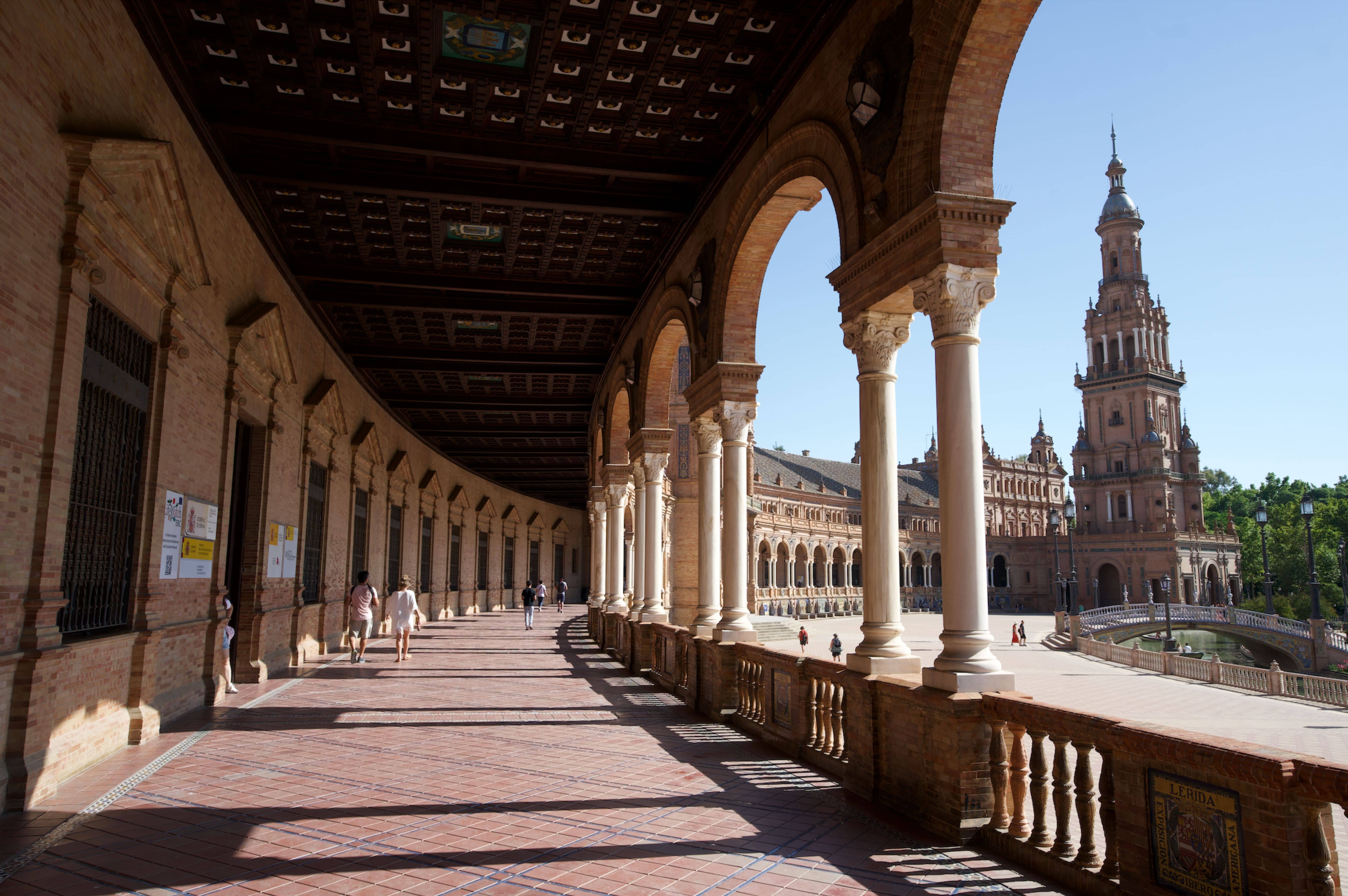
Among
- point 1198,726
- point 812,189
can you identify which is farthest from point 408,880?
point 1198,726

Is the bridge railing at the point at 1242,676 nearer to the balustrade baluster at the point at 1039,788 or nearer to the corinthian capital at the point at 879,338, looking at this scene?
the corinthian capital at the point at 879,338

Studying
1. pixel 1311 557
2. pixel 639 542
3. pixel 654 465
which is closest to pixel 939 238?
pixel 654 465

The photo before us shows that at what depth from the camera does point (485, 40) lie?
8688 millimetres

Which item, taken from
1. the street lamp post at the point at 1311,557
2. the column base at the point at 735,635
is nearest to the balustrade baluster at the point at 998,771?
the column base at the point at 735,635

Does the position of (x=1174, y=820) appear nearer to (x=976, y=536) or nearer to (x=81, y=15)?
(x=976, y=536)

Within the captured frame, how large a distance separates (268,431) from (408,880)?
10392 millimetres

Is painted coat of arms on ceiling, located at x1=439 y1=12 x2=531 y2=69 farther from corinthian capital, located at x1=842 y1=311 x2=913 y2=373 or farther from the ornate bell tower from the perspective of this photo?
the ornate bell tower

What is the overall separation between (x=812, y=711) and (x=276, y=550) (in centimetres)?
969

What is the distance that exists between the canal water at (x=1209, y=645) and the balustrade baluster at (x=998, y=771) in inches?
1939

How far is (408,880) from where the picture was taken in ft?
15.6

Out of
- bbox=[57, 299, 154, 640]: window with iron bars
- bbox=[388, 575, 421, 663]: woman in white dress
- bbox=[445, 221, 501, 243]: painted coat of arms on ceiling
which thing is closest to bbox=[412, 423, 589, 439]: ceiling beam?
bbox=[388, 575, 421, 663]: woman in white dress

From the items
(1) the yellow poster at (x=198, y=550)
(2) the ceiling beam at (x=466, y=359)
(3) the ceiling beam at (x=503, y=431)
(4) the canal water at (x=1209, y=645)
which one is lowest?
(4) the canal water at (x=1209, y=645)

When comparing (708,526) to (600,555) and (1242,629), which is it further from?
(1242,629)

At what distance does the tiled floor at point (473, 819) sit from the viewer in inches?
189
